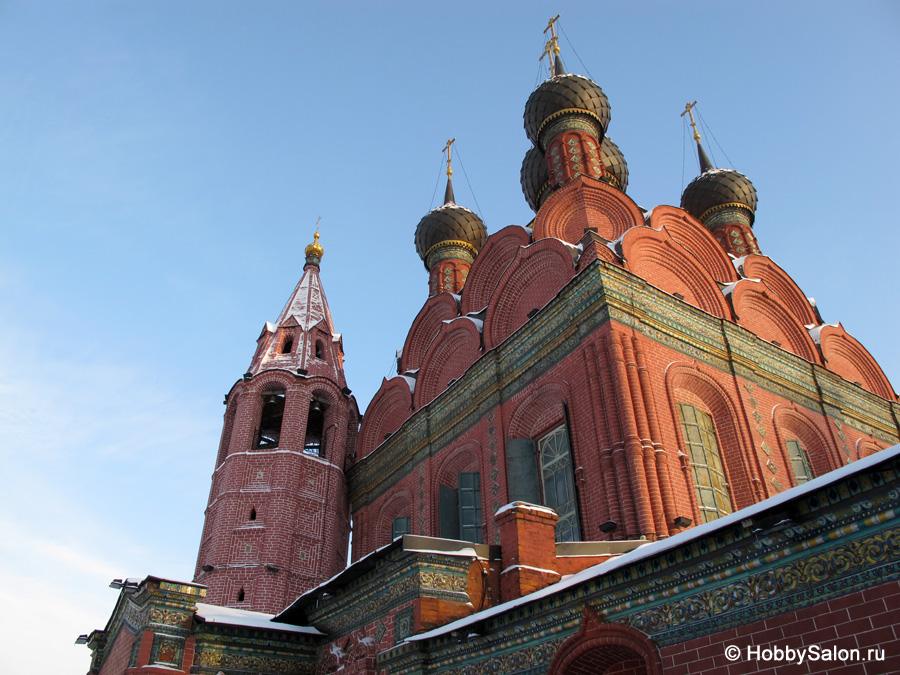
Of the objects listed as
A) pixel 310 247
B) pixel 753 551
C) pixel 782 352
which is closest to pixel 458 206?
pixel 310 247

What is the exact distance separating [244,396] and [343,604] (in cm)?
650

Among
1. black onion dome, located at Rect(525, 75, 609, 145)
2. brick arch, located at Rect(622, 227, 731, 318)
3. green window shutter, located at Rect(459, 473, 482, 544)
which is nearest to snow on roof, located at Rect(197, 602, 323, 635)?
green window shutter, located at Rect(459, 473, 482, 544)

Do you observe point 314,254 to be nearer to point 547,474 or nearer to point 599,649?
point 547,474

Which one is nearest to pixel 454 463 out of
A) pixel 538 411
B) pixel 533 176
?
pixel 538 411

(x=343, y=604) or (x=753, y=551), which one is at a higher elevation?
(x=343, y=604)

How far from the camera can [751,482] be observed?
29.8 ft

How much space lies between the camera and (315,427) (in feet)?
47.9

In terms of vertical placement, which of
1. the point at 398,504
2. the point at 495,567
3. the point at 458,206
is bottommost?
the point at 495,567

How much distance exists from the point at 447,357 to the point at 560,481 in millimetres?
3985

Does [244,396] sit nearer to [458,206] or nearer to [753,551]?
[458,206]

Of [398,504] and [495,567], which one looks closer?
[495,567]

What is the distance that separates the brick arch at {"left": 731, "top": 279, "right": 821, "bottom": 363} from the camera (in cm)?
1178

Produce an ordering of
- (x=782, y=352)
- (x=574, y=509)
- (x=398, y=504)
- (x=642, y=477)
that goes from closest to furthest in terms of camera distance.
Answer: (x=642, y=477) < (x=574, y=509) < (x=782, y=352) < (x=398, y=504)

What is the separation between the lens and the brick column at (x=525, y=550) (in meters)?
6.49
